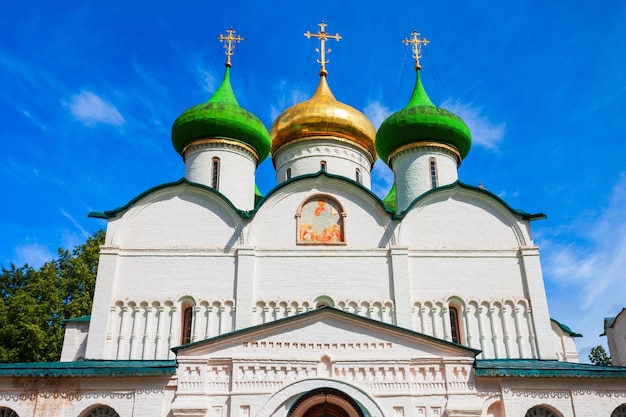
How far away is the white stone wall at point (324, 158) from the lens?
14328mm

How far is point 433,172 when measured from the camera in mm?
12773

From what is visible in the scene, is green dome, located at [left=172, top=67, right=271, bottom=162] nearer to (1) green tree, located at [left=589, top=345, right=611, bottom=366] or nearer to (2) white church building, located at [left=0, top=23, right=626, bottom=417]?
(2) white church building, located at [left=0, top=23, right=626, bottom=417]

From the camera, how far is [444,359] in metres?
8.12

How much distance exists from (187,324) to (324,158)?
564cm

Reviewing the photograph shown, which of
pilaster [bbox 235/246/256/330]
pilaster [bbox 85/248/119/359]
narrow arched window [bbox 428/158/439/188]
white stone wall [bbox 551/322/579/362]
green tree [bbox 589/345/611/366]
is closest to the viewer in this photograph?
pilaster [bbox 85/248/119/359]

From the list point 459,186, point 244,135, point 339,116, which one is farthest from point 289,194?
point 339,116

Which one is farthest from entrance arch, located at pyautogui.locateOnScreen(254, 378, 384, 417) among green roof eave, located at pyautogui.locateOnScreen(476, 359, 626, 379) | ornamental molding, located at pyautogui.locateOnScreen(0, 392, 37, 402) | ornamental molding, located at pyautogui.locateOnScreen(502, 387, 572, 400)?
ornamental molding, located at pyautogui.locateOnScreen(0, 392, 37, 402)

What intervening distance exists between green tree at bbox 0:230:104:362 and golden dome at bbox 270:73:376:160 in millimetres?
6267

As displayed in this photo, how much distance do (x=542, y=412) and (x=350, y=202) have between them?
15.7ft

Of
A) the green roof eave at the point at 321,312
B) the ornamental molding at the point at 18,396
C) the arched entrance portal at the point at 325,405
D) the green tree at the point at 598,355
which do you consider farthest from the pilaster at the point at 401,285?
the green tree at the point at 598,355

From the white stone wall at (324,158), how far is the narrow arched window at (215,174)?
217 cm

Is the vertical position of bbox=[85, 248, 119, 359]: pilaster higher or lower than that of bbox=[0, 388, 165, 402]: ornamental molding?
higher

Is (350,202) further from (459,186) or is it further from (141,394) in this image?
(141,394)

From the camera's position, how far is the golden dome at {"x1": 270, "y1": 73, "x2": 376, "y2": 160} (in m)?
14.7
